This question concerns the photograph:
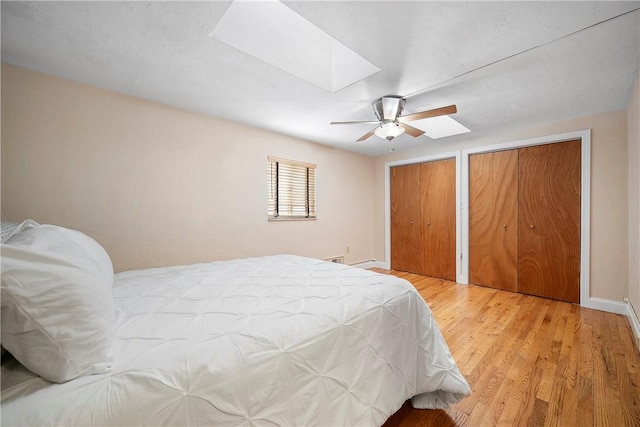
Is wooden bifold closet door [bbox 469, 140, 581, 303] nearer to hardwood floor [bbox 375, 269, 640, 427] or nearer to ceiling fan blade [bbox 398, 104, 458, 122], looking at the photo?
hardwood floor [bbox 375, 269, 640, 427]

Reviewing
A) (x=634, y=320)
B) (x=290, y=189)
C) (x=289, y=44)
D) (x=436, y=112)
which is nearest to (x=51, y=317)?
(x=289, y=44)

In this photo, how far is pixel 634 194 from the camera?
7.70 ft

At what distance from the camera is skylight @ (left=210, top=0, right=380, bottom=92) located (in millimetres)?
1548

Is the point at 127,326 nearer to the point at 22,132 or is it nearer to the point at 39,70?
the point at 22,132

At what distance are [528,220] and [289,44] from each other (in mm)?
3586

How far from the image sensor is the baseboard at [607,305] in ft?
8.63

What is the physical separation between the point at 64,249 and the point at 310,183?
310cm

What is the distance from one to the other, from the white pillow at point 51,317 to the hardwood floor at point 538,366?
1.39 meters

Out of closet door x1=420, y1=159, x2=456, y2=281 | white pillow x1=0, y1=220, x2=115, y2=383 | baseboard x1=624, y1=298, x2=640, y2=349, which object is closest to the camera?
white pillow x1=0, y1=220, x2=115, y2=383

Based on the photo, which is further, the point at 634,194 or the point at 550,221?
the point at 550,221

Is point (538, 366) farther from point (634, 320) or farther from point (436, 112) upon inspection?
point (436, 112)

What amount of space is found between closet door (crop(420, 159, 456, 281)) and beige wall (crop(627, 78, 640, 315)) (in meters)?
1.74

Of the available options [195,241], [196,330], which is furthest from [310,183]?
[196,330]

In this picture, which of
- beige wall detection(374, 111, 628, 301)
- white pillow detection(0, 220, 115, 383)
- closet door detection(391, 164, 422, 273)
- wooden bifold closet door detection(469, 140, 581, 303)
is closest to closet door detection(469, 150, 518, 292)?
wooden bifold closet door detection(469, 140, 581, 303)
